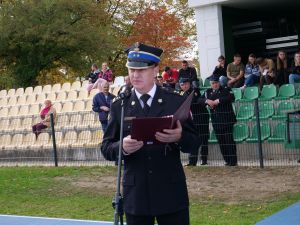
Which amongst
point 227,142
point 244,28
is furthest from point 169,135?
point 244,28

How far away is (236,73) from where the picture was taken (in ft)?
53.6

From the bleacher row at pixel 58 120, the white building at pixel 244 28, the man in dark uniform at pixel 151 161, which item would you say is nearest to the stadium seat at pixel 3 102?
the bleacher row at pixel 58 120

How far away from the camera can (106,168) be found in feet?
46.0

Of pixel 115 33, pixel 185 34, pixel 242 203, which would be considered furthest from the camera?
pixel 185 34

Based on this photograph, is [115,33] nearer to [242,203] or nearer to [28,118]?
[28,118]

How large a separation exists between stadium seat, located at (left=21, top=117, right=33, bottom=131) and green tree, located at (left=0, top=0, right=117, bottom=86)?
9079 millimetres

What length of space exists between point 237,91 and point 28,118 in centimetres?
660

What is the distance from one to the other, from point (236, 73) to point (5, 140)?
743cm

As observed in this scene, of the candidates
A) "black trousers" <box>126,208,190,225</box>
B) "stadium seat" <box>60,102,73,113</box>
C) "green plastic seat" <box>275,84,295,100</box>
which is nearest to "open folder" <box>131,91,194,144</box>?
"black trousers" <box>126,208,190,225</box>

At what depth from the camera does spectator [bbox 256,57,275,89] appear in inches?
613

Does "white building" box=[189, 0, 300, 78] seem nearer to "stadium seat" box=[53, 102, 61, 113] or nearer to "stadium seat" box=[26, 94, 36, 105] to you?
"stadium seat" box=[53, 102, 61, 113]

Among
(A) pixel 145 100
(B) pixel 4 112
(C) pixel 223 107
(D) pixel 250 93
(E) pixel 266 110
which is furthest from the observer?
(B) pixel 4 112

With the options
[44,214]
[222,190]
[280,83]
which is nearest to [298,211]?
[222,190]

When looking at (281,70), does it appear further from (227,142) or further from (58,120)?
(58,120)
